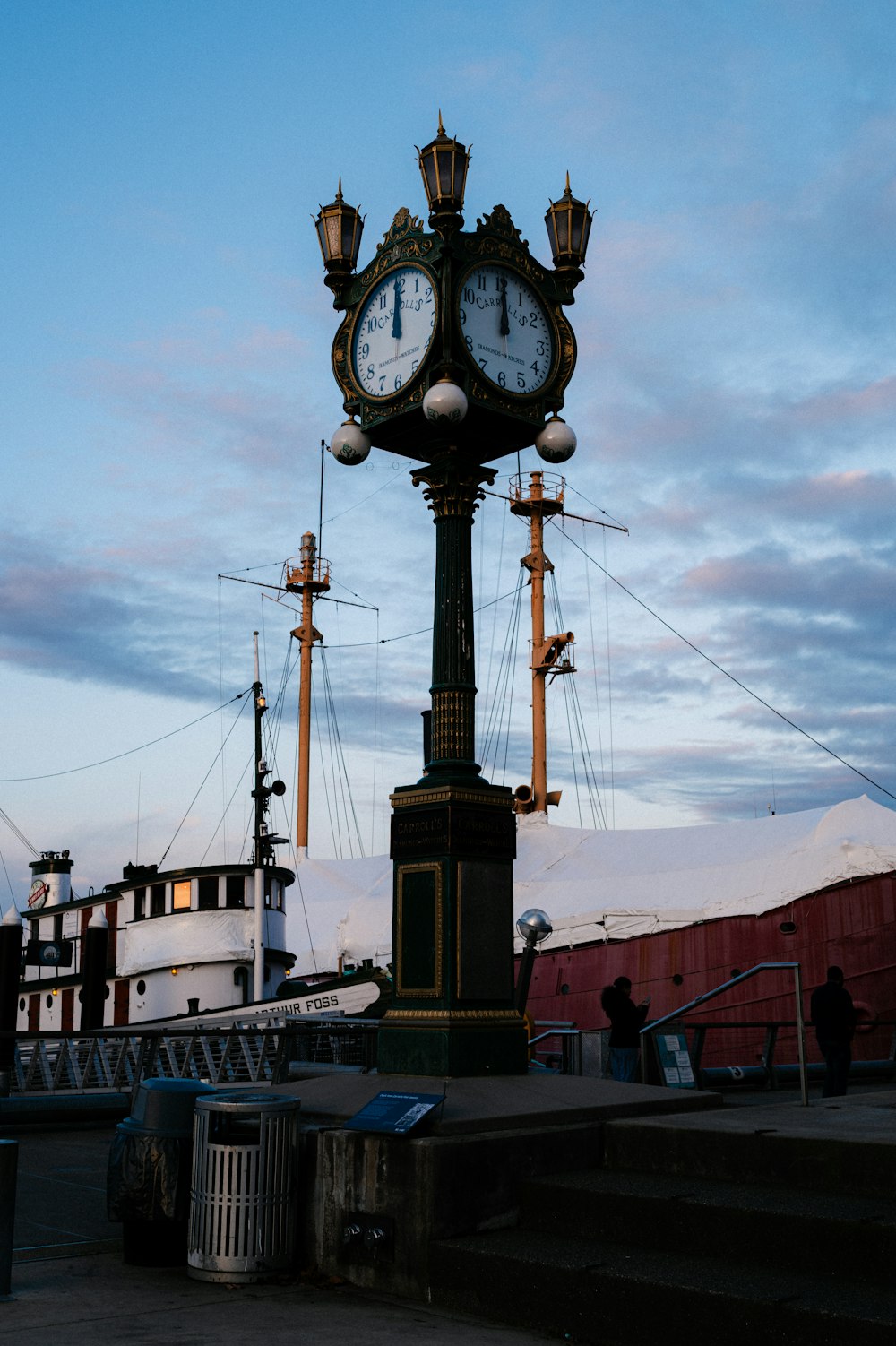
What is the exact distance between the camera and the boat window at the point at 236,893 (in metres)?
33.9

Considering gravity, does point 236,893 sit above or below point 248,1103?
above

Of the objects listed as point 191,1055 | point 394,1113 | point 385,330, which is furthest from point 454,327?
point 191,1055

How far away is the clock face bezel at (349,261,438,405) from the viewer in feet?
34.5

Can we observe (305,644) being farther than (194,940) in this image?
Yes

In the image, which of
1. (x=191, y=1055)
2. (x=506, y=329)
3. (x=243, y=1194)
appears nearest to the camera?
(x=243, y=1194)

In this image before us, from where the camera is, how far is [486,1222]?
25.6 feet

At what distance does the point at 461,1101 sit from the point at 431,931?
130 cm

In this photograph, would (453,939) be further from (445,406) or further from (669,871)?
(669,871)

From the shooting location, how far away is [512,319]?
10906 mm

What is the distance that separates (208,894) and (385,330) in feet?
82.8

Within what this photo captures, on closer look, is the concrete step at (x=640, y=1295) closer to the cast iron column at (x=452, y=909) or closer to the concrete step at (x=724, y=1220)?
the concrete step at (x=724, y=1220)

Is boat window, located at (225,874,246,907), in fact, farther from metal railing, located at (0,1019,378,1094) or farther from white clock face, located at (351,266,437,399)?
white clock face, located at (351,266,437,399)

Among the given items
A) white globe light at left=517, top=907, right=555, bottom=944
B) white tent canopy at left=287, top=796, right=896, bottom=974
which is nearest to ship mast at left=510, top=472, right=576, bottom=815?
white tent canopy at left=287, top=796, right=896, bottom=974

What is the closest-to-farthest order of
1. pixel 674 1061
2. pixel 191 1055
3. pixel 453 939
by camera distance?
pixel 453 939
pixel 674 1061
pixel 191 1055
